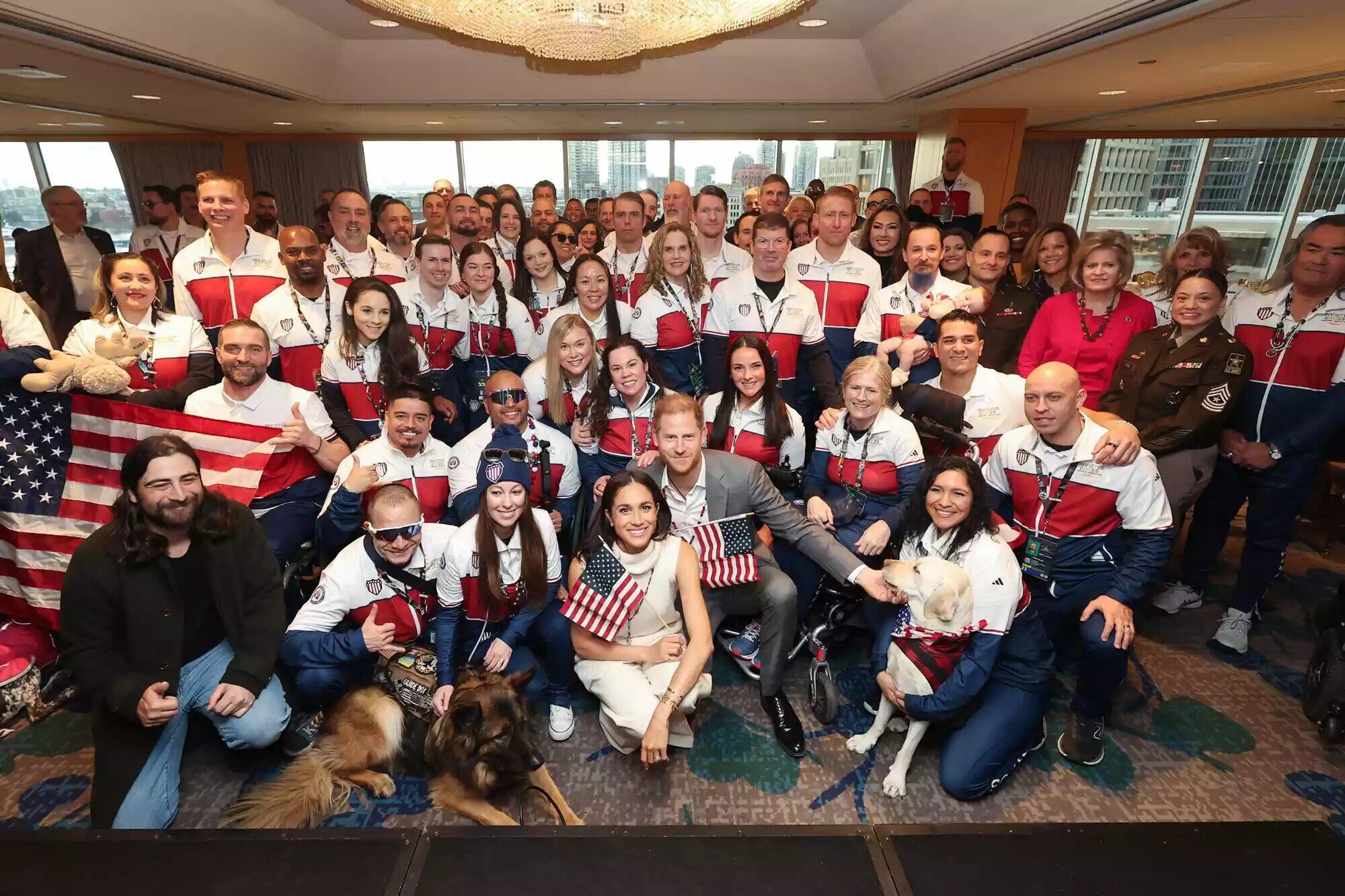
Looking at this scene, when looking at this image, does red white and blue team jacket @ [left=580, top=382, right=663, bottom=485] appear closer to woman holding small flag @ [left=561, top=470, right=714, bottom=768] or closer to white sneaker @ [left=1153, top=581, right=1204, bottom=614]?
woman holding small flag @ [left=561, top=470, right=714, bottom=768]

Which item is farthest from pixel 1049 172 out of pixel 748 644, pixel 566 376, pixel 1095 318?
pixel 748 644

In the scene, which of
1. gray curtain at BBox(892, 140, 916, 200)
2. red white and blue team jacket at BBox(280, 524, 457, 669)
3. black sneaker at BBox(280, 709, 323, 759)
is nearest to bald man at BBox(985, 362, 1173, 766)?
red white and blue team jacket at BBox(280, 524, 457, 669)

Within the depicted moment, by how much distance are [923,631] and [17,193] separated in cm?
1619

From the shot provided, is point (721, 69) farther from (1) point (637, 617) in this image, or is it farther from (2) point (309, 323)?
(1) point (637, 617)

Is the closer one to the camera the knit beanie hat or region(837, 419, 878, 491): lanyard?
the knit beanie hat

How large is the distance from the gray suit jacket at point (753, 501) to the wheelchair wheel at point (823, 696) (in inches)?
16.3

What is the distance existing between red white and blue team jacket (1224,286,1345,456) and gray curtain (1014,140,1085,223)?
32.0 feet

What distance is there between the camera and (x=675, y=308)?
4023mm

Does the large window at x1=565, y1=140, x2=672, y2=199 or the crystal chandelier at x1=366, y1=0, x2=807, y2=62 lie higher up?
the large window at x1=565, y1=140, x2=672, y2=199

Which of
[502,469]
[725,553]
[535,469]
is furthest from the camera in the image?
[535,469]

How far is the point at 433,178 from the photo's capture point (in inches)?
486

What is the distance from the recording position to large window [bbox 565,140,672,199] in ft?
39.4

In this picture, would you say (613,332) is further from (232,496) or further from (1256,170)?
(1256,170)

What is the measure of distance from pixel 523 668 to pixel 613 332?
1.96 metres
